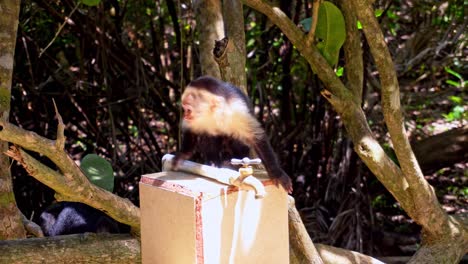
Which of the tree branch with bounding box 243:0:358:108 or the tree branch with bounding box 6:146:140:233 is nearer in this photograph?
the tree branch with bounding box 6:146:140:233

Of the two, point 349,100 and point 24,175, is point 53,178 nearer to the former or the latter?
point 349,100

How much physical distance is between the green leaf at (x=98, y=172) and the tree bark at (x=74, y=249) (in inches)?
16.8

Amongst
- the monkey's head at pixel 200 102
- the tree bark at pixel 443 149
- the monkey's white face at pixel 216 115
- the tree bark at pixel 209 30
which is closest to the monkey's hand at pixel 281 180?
the monkey's white face at pixel 216 115

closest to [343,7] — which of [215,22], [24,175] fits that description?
[215,22]

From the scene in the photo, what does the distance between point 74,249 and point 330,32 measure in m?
1.70

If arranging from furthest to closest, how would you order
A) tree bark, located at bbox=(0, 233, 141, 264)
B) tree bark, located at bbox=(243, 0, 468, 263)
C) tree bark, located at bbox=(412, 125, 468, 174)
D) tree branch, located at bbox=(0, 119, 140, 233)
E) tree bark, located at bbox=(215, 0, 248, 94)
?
tree bark, located at bbox=(412, 125, 468, 174) → tree bark, located at bbox=(243, 0, 468, 263) → tree bark, located at bbox=(215, 0, 248, 94) → tree bark, located at bbox=(0, 233, 141, 264) → tree branch, located at bbox=(0, 119, 140, 233)

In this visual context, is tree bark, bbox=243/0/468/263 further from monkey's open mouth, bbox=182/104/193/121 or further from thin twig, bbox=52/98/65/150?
thin twig, bbox=52/98/65/150

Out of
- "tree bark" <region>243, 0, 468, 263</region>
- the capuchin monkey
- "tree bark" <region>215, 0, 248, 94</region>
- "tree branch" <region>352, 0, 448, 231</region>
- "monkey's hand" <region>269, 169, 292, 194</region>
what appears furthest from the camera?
"tree bark" <region>243, 0, 468, 263</region>

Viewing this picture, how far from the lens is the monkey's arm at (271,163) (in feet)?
7.18

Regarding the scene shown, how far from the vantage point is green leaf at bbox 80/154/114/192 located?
3094 millimetres

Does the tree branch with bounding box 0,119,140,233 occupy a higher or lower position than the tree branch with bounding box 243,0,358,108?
lower

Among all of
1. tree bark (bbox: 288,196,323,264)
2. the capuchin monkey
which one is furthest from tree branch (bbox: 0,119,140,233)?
tree bark (bbox: 288,196,323,264)

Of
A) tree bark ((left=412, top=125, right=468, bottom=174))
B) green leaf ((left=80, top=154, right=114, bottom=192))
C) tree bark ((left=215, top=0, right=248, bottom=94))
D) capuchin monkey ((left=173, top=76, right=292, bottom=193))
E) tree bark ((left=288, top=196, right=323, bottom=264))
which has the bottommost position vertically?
tree bark ((left=288, top=196, right=323, bottom=264))

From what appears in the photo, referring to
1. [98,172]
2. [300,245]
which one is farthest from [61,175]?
[300,245]
